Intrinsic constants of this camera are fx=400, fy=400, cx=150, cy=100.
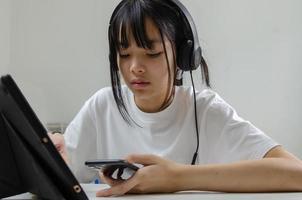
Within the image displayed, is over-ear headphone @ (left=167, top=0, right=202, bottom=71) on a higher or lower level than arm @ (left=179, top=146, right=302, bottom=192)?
higher

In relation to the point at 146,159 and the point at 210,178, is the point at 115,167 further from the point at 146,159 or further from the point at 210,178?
the point at 210,178

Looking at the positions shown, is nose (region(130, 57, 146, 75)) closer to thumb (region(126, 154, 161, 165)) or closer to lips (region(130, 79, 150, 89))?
lips (region(130, 79, 150, 89))

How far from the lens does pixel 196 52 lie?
105 cm

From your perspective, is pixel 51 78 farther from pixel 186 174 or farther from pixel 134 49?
pixel 186 174

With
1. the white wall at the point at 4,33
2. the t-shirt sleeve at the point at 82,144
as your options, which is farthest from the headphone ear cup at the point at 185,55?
the white wall at the point at 4,33

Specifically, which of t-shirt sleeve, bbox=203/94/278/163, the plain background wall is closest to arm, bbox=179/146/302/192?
t-shirt sleeve, bbox=203/94/278/163

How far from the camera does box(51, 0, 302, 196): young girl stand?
2.45 ft

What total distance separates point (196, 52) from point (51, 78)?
3.46 feet

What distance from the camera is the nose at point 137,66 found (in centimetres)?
99

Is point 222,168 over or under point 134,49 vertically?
under

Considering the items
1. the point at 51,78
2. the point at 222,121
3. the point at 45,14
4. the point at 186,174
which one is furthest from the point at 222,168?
the point at 45,14

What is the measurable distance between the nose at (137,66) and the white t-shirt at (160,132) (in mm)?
194

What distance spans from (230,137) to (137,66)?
31 cm

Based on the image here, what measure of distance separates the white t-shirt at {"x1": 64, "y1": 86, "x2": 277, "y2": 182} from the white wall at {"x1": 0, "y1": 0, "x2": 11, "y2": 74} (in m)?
0.85
